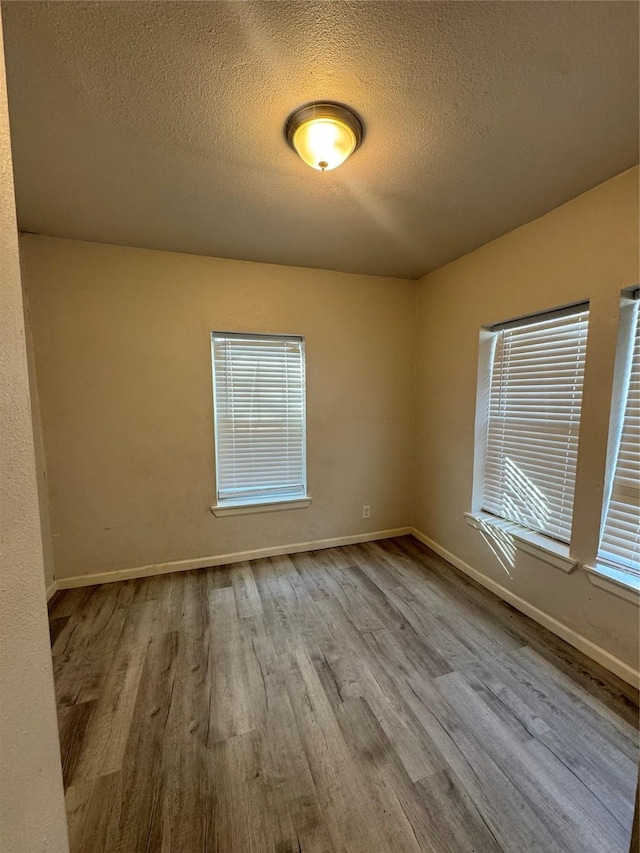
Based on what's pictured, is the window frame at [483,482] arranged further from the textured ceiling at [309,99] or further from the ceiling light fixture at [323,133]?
the ceiling light fixture at [323,133]

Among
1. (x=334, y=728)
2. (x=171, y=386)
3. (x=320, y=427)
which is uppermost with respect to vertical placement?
(x=171, y=386)

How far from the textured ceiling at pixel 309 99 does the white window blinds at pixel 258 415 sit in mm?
947

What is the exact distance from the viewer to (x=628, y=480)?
1627mm

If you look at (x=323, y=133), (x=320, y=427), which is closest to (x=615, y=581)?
(x=320, y=427)

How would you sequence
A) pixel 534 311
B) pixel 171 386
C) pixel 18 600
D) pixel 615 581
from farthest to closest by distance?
pixel 171 386 < pixel 534 311 < pixel 615 581 < pixel 18 600

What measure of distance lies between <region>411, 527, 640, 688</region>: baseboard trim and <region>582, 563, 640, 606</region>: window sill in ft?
1.10

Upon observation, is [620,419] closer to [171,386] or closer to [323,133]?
[323,133]

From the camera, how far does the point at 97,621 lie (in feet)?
6.63

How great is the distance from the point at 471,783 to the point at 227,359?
2.66m

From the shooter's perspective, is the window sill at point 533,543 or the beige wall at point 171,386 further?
the beige wall at point 171,386

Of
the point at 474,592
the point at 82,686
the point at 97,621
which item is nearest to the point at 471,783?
the point at 474,592

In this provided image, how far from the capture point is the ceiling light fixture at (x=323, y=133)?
1.22 m

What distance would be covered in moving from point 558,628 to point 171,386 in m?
2.98

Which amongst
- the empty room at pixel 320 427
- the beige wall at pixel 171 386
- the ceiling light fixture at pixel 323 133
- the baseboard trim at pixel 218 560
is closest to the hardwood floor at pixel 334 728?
the empty room at pixel 320 427
